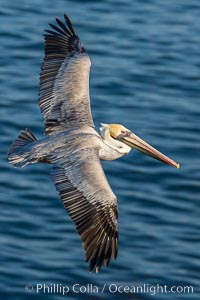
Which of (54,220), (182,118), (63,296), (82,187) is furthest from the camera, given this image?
(182,118)

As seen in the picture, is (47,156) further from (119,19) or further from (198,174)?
(119,19)

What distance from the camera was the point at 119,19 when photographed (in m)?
23.8

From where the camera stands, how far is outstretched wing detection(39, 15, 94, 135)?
1387 centimetres

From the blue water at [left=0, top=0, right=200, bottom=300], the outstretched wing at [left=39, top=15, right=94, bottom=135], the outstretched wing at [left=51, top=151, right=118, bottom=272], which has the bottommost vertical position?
the blue water at [left=0, top=0, right=200, bottom=300]

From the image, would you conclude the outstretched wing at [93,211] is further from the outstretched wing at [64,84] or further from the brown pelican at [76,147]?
the outstretched wing at [64,84]

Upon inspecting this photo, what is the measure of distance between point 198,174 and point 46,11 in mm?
6622

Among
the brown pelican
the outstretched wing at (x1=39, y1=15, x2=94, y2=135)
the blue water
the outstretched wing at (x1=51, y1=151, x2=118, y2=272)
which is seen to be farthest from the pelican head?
the blue water

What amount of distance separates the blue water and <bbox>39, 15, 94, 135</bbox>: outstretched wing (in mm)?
3155

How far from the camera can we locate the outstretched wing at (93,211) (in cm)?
1237

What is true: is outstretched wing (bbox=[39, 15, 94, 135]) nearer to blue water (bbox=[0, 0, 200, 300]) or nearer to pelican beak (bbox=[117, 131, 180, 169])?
pelican beak (bbox=[117, 131, 180, 169])

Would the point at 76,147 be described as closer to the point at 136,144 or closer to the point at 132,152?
the point at 136,144

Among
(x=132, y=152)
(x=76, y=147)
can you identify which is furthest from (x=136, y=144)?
(x=132, y=152)

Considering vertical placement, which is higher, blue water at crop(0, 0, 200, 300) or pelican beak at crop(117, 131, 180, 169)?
pelican beak at crop(117, 131, 180, 169)

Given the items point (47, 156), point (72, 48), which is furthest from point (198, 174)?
point (47, 156)
